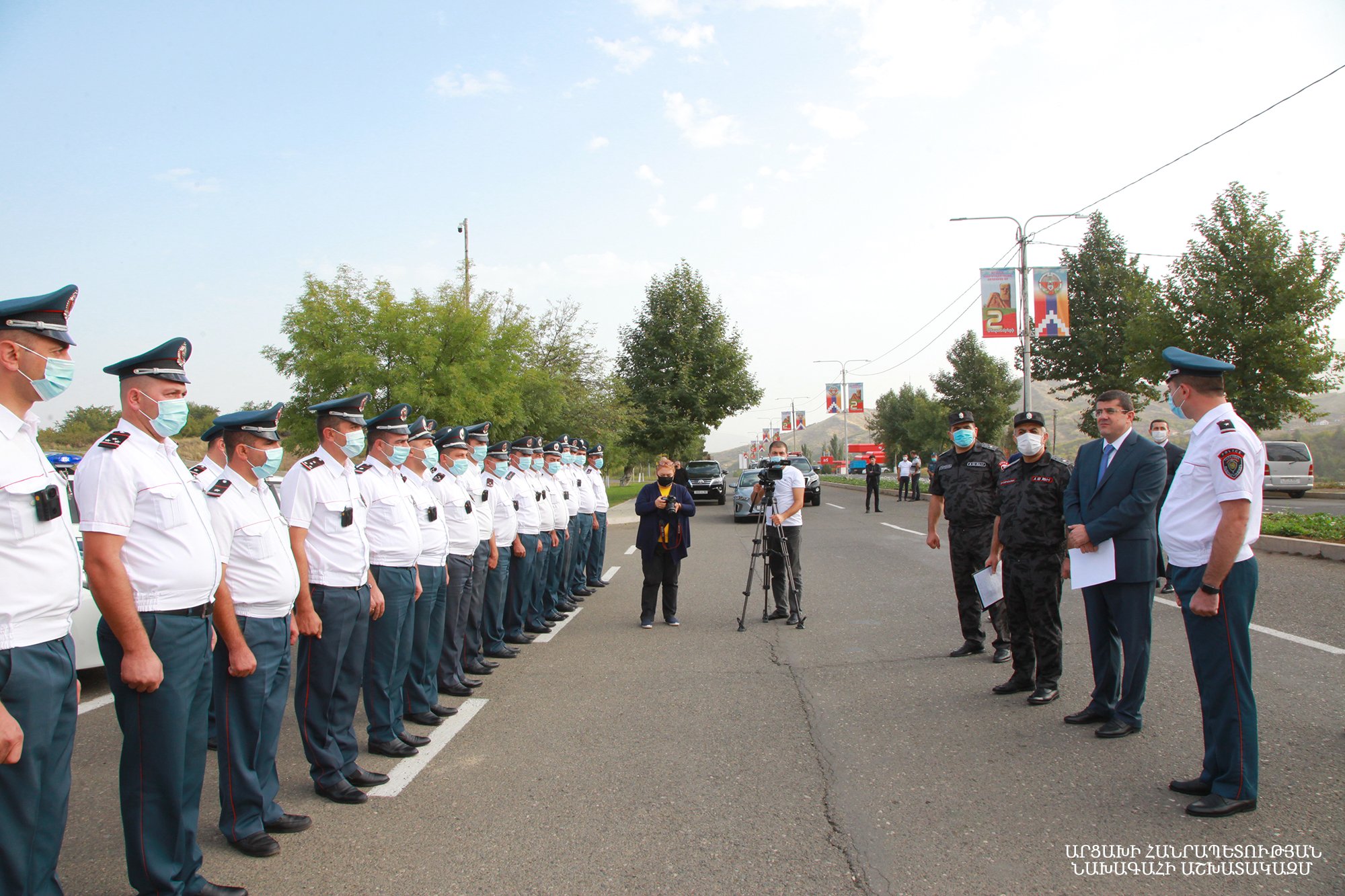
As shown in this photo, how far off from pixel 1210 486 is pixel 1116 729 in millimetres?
1669

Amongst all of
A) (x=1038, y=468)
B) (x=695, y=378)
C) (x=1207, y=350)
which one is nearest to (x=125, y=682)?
(x=1038, y=468)

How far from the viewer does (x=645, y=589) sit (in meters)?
9.07

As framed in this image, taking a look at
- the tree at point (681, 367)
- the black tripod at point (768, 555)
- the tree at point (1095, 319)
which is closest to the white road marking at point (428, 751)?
the black tripod at point (768, 555)

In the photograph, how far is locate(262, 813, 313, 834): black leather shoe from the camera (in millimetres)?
3857

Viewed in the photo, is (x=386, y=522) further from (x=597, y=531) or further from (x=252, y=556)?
(x=597, y=531)

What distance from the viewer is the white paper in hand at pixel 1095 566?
5086 mm

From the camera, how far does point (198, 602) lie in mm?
3346

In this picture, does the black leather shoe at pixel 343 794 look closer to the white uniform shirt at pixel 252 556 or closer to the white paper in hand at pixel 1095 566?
the white uniform shirt at pixel 252 556

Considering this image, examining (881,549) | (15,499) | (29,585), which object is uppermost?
(15,499)

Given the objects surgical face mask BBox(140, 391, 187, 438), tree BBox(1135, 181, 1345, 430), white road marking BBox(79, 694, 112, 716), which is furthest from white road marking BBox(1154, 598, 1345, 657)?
tree BBox(1135, 181, 1345, 430)

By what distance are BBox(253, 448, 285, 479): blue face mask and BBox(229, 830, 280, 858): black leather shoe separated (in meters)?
1.62

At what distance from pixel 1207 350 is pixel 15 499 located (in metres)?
31.6

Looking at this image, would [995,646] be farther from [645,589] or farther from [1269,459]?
[1269,459]

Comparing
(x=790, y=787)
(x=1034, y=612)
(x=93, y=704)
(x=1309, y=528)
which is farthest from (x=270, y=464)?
(x=1309, y=528)
